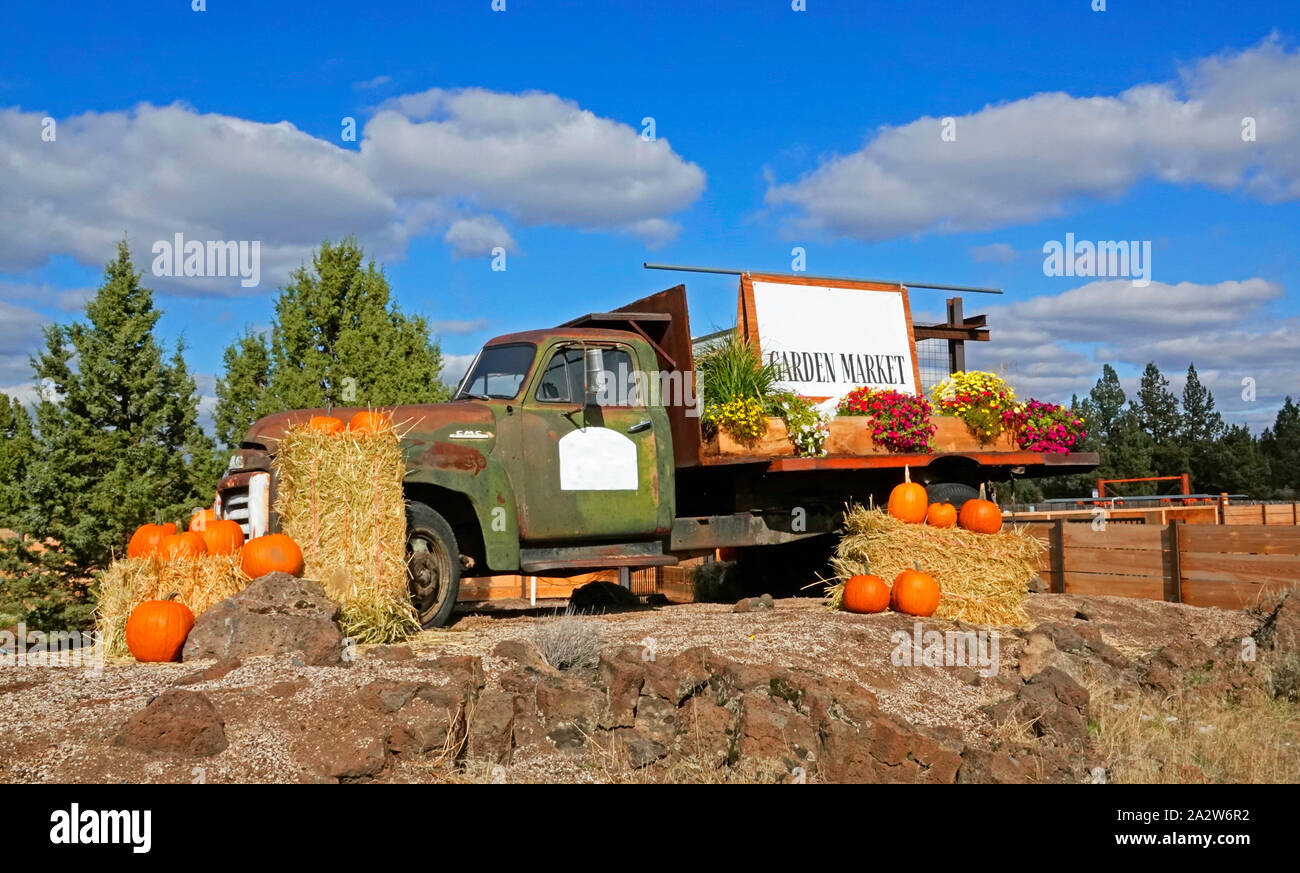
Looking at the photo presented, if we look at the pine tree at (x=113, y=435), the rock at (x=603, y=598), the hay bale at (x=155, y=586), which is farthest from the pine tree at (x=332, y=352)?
the hay bale at (x=155, y=586)

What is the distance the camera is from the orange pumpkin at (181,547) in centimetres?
650

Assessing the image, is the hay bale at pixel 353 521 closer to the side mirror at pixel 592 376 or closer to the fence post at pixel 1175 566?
the side mirror at pixel 592 376

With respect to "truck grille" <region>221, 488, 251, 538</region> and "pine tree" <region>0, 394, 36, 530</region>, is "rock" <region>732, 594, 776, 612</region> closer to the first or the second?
"truck grille" <region>221, 488, 251, 538</region>

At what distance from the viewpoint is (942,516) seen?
9000 millimetres

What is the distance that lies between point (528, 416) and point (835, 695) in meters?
3.80

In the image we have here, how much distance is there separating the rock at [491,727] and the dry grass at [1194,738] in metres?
3.04

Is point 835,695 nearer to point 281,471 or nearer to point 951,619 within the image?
point 951,619

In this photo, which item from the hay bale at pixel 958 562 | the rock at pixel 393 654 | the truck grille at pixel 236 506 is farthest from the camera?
the hay bale at pixel 958 562

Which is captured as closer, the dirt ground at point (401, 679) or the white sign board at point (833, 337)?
the dirt ground at point (401, 679)

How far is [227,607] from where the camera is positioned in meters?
6.05

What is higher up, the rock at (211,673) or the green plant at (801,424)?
the green plant at (801,424)

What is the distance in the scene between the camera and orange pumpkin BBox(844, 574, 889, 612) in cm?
838

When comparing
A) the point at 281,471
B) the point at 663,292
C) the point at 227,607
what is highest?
the point at 663,292
